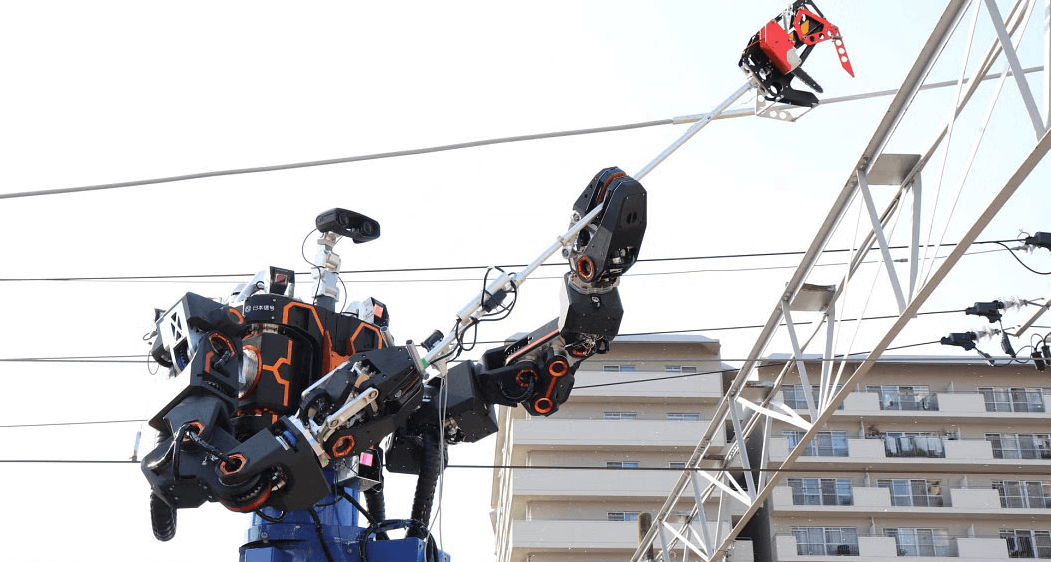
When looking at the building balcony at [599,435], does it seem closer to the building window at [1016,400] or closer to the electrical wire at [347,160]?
the building window at [1016,400]

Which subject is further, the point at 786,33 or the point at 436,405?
the point at 436,405

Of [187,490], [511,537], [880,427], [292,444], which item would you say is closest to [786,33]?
[292,444]

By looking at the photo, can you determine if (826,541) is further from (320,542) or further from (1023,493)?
(320,542)

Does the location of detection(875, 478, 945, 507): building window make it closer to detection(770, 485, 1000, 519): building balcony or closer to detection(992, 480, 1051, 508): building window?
detection(770, 485, 1000, 519): building balcony

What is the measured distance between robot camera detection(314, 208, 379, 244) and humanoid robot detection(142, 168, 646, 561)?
11 millimetres

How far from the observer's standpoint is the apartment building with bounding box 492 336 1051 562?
126 ft

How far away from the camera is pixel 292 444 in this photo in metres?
7.17

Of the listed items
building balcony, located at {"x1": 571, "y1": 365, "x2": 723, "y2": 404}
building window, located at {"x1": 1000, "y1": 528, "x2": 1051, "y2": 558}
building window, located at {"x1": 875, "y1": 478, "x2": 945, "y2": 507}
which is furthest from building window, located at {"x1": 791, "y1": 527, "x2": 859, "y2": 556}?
building balcony, located at {"x1": 571, "y1": 365, "x2": 723, "y2": 404}

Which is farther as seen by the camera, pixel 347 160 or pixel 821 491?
pixel 821 491

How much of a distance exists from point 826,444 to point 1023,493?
7.09m

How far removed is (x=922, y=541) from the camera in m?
38.5

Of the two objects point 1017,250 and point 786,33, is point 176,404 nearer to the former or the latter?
point 786,33

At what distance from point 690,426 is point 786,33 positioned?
113 feet

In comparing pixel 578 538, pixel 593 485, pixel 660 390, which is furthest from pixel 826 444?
pixel 578 538
